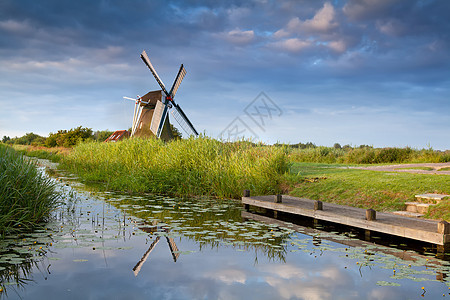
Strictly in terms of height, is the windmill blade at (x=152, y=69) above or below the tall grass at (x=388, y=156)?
above

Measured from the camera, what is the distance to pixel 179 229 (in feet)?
24.6

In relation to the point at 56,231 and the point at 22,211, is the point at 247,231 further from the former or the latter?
the point at 22,211

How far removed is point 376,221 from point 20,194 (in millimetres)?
6841

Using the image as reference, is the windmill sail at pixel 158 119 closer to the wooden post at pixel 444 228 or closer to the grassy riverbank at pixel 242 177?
the grassy riverbank at pixel 242 177

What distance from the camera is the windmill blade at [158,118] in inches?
1146

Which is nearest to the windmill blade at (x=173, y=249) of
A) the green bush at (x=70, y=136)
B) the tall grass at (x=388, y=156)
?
the tall grass at (x=388, y=156)

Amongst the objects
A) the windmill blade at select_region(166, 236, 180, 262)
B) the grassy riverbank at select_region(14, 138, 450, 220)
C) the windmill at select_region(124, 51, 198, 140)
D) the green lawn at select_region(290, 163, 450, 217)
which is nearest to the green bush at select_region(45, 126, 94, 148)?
the windmill at select_region(124, 51, 198, 140)

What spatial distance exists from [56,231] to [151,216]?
2.31 metres

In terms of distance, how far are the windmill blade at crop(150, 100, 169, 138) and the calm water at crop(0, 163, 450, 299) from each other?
21.2 meters

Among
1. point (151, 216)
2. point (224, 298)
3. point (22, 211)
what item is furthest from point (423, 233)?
point (22, 211)

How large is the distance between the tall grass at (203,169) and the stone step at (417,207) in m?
4.26

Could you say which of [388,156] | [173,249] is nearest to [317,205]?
[173,249]

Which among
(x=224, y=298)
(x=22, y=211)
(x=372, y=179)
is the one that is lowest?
(x=224, y=298)

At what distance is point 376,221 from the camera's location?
6.88 metres
